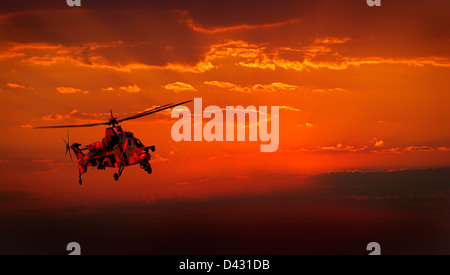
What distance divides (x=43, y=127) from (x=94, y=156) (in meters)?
9.09

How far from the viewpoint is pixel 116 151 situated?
74062mm

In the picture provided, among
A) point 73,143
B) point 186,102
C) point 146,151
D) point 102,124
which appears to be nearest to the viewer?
point 186,102

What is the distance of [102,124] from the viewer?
76.1 metres

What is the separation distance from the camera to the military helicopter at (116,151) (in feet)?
233

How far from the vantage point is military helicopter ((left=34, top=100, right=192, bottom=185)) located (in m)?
71.1

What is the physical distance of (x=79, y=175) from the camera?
258ft

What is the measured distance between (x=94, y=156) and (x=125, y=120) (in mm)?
5956

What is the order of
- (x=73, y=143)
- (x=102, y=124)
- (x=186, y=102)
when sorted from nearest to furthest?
(x=186, y=102) < (x=102, y=124) < (x=73, y=143)
